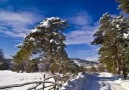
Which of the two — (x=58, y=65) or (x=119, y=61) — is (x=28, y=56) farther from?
(x=119, y=61)

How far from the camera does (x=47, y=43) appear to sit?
41.6 m

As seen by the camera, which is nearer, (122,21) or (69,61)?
(69,61)

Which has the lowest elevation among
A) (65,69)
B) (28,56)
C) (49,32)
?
(65,69)

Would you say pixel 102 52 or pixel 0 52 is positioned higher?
pixel 0 52

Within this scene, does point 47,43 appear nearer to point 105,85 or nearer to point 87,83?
point 87,83

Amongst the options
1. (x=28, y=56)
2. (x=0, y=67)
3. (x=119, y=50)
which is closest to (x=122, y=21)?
(x=119, y=50)

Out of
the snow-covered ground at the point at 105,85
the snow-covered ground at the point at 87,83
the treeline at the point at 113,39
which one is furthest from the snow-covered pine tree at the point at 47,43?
the treeline at the point at 113,39

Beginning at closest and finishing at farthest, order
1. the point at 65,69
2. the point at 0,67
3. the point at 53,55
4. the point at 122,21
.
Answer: the point at 65,69 → the point at 53,55 → the point at 122,21 → the point at 0,67

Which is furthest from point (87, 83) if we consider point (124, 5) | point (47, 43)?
point (47, 43)

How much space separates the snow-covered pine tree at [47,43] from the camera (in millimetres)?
40544

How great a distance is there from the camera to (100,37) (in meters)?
55.4

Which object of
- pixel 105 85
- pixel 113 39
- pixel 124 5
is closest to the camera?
pixel 124 5

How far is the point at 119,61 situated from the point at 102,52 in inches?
252

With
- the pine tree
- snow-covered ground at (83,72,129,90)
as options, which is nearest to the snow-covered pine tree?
snow-covered ground at (83,72,129,90)
